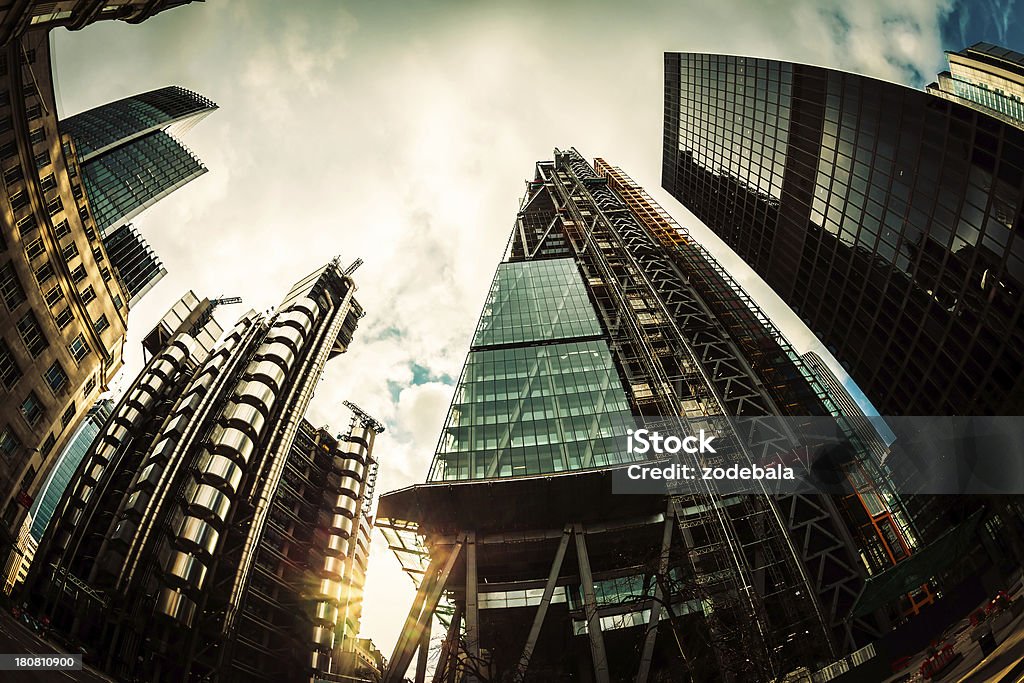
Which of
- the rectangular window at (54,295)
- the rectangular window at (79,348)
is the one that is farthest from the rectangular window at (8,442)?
the rectangular window at (54,295)

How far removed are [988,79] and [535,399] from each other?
48.0m

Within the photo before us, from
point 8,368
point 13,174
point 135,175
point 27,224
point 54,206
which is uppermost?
point 135,175

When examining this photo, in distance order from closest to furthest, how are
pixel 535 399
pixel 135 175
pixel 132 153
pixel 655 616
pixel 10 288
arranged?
pixel 655 616 → pixel 10 288 → pixel 535 399 → pixel 135 175 → pixel 132 153

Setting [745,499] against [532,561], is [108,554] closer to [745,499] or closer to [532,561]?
[532,561]

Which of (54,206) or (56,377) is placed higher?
(54,206)

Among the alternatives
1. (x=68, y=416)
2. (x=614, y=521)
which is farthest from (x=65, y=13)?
(x=614, y=521)

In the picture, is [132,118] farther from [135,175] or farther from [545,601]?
[545,601]

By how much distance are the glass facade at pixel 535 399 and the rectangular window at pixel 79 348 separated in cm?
3382

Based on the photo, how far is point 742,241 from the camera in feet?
212

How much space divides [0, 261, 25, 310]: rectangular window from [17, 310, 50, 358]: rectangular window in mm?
1382

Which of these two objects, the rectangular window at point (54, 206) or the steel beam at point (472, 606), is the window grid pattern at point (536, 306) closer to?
the steel beam at point (472, 606)

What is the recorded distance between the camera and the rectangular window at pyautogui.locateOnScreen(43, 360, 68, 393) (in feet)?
148

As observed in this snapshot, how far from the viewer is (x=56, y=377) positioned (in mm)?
46250

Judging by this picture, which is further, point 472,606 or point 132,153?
point 132,153
